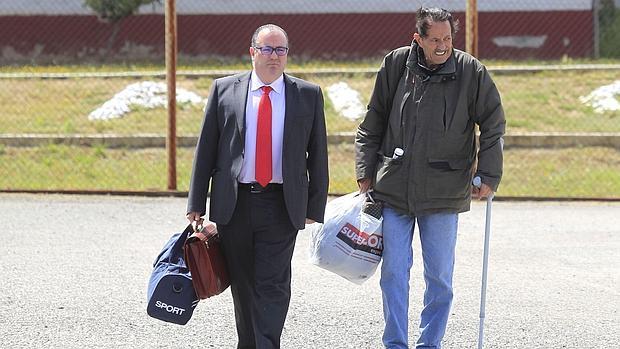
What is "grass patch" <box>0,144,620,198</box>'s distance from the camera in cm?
1201

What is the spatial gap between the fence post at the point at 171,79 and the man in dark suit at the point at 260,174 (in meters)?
5.22

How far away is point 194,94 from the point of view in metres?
15.9

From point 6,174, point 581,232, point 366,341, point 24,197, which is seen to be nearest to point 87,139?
point 6,174

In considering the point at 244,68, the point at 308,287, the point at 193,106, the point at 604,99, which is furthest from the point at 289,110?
the point at 244,68

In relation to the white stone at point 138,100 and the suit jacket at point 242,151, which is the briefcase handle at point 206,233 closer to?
the suit jacket at point 242,151

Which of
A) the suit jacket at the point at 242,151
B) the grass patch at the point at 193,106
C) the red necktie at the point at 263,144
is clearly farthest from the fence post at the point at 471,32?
the red necktie at the point at 263,144

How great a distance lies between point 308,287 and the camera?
7.43 meters

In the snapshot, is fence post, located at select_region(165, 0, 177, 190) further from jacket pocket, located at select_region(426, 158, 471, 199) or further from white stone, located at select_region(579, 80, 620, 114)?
white stone, located at select_region(579, 80, 620, 114)

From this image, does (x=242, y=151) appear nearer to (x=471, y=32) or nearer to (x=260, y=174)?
(x=260, y=174)

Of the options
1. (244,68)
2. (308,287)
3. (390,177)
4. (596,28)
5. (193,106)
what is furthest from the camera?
(596,28)

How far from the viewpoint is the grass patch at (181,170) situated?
12008 millimetres

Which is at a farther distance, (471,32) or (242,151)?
(471,32)

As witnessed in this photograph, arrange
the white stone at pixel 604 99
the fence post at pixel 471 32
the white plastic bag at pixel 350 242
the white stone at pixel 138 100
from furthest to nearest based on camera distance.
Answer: the white stone at pixel 604 99, the white stone at pixel 138 100, the fence post at pixel 471 32, the white plastic bag at pixel 350 242

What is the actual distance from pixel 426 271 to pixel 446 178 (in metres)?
0.49
